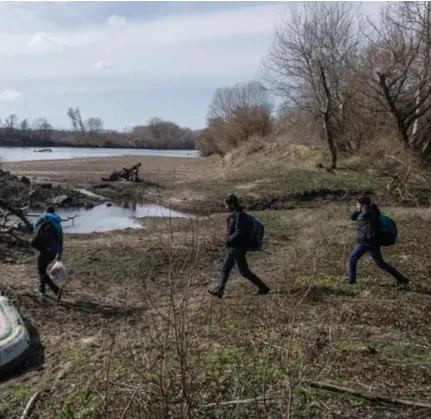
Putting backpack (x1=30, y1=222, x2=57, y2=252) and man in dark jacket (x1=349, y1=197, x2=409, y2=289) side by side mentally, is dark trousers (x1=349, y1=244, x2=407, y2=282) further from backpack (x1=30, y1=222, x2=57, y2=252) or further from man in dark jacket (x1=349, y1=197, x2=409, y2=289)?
backpack (x1=30, y1=222, x2=57, y2=252)

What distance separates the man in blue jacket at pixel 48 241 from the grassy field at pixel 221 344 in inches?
16.3

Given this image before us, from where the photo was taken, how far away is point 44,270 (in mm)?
10141

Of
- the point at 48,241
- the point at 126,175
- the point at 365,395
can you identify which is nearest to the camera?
the point at 365,395

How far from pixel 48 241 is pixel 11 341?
2829 mm

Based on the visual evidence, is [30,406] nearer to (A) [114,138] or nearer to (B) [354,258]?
(B) [354,258]

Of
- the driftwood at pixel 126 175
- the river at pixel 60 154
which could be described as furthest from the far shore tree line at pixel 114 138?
the driftwood at pixel 126 175

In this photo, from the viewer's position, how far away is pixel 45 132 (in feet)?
455

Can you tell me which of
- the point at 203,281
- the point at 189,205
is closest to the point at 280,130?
the point at 189,205

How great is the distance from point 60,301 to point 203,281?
307 centimetres

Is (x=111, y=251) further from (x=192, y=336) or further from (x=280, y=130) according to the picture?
(x=280, y=130)

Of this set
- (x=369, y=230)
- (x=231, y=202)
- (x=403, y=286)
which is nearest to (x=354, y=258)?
(x=369, y=230)

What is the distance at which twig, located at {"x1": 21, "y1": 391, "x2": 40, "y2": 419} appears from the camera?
557 cm

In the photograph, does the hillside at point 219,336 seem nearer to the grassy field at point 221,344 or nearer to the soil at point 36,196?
the grassy field at point 221,344

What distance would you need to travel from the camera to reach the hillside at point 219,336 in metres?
5.16
